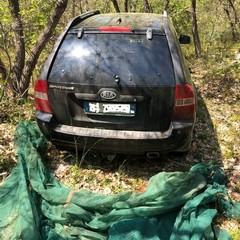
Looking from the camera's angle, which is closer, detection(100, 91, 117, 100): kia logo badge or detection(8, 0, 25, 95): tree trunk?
detection(100, 91, 117, 100): kia logo badge

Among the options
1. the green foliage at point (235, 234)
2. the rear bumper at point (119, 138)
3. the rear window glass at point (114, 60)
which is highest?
the rear window glass at point (114, 60)

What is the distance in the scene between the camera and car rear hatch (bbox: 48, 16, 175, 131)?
10.5 feet

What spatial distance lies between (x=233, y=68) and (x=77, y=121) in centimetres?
500

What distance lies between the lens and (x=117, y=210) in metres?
2.83

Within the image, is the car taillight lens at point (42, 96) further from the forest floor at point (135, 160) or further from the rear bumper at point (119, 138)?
the forest floor at point (135, 160)

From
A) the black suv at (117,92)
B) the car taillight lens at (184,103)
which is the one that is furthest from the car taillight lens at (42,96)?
the car taillight lens at (184,103)

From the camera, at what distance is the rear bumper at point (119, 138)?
3.32 meters

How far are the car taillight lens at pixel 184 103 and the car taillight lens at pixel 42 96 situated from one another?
157cm

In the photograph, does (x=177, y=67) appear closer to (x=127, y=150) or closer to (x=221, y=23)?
(x=127, y=150)

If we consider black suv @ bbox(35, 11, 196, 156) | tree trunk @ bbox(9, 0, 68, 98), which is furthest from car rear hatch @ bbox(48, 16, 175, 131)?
tree trunk @ bbox(9, 0, 68, 98)

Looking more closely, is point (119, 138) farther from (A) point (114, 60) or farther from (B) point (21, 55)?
(B) point (21, 55)

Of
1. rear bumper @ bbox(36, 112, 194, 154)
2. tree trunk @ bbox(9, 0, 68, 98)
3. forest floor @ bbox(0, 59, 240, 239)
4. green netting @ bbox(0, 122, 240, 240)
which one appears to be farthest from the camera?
tree trunk @ bbox(9, 0, 68, 98)

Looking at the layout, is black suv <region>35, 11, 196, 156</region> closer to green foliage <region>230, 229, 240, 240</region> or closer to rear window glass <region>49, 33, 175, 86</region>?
rear window glass <region>49, 33, 175, 86</region>

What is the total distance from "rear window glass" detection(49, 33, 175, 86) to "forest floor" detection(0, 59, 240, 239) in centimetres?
115
